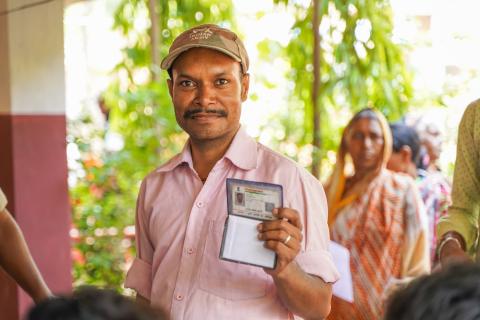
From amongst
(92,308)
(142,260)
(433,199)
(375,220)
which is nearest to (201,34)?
(142,260)

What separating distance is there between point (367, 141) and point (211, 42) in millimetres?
2841

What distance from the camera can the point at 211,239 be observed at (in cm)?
254

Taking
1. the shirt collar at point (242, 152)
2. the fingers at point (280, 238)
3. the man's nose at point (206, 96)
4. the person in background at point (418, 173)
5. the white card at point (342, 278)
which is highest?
the man's nose at point (206, 96)

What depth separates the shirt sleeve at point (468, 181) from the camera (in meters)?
2.90

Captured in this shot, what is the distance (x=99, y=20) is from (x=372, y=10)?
6067 millimetres

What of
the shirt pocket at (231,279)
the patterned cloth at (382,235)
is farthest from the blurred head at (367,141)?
the shirt pocket at (231,279)

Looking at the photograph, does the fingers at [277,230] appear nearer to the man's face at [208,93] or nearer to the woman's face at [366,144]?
the man's face at [208,93]

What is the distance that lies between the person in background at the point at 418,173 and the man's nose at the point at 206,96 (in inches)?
135

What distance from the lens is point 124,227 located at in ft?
22.3

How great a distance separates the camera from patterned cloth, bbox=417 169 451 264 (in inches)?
225

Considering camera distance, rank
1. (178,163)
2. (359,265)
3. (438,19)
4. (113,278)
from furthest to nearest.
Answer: (438,19) → (113,278) → (359,265) → (178,163)

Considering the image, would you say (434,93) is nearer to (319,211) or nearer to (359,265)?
(359,265)

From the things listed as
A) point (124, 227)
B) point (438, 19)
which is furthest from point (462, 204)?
point (438, 19)

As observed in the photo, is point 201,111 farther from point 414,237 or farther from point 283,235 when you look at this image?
point 414,237
